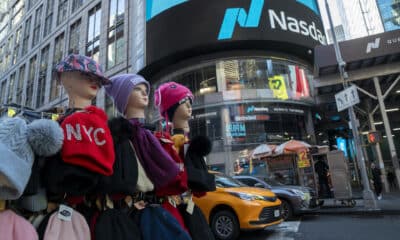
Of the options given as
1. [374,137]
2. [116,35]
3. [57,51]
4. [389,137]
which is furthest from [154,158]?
[57,51]

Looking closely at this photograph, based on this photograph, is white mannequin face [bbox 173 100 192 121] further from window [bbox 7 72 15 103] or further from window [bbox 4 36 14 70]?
window [bbox 4 36 14 70]

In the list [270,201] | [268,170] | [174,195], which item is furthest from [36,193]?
[268,170]

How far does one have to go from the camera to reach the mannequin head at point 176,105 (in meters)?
2.65

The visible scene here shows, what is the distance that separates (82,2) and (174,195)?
38.9 metres

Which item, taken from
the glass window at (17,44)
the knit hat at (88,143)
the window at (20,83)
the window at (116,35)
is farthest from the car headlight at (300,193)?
the glass window at (17,44)

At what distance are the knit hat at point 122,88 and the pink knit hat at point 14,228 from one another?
1115 mm

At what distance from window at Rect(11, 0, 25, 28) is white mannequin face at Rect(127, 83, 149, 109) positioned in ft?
189

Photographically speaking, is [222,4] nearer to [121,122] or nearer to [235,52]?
[235,52]

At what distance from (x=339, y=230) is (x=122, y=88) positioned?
7.09m

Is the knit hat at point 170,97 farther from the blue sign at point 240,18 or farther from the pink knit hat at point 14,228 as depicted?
the blue sign at point 240,18

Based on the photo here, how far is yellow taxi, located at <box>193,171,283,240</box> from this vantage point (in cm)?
640

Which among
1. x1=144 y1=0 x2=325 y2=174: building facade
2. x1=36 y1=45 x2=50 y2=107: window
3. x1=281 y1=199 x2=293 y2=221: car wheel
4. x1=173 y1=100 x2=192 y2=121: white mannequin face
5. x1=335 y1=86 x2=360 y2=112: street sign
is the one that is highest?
x1=36 y1=45 x2=50 y2=107: window

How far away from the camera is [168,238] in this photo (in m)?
1.59

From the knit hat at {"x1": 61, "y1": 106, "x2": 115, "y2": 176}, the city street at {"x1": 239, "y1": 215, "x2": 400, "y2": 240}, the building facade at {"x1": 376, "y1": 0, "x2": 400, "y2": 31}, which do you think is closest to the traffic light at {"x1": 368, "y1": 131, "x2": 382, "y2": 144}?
the city street at {"x1": 239, "y1": 215, "x2": 400, "y2": 240}
